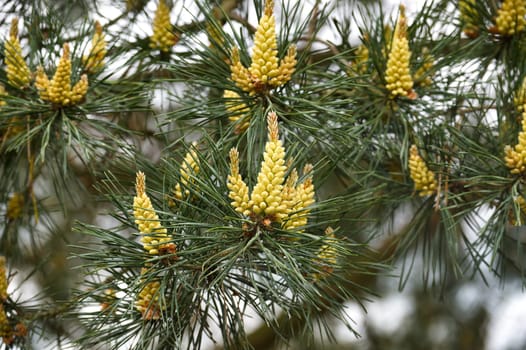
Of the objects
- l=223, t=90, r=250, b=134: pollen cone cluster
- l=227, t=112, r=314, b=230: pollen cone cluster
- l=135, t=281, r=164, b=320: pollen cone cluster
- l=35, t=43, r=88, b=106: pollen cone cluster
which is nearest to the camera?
l=227, t=112, r=314, b=230: pollen cone cluster

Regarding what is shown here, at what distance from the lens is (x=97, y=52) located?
140cm

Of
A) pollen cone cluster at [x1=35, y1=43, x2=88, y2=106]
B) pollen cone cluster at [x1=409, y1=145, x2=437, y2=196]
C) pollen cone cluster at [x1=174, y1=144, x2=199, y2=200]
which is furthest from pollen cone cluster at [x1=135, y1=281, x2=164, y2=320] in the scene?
pollen cone cluster at [x1=409, y1=145, x2=437, y2=196]

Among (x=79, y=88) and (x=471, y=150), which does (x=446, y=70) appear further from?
(x=79, y=88)

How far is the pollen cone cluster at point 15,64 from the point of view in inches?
52.1

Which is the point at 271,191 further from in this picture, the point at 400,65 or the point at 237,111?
the point at 400,65

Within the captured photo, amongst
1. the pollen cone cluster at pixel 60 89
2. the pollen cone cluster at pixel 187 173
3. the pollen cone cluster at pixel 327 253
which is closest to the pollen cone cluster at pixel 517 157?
the pollen cone cluster at pixel 327 253

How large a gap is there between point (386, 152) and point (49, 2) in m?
0.75

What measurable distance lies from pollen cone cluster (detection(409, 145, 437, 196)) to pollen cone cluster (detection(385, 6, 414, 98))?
4.2 inches

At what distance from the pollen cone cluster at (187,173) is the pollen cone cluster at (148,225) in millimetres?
52

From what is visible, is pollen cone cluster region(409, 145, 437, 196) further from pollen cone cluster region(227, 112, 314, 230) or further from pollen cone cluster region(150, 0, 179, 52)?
pollen cone cluster region(150, 0, 179, 52)

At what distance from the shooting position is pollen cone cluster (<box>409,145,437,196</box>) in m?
1.31

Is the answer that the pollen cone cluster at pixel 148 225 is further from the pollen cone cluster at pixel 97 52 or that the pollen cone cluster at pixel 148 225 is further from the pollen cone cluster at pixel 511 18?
the pollen cone cluster at pixel 511 18

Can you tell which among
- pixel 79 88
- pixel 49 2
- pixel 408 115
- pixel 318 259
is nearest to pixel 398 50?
pixel 408 115

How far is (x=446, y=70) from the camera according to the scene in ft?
4.88
